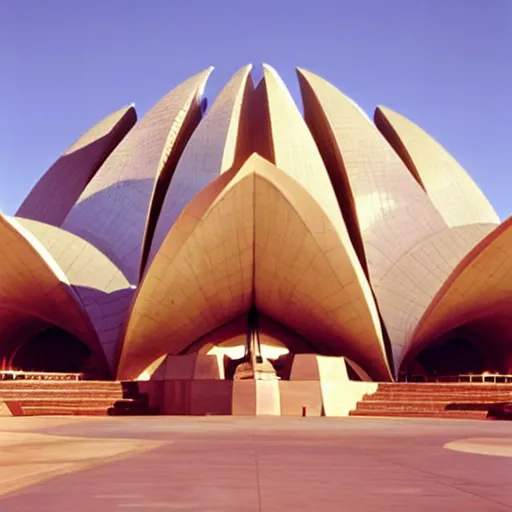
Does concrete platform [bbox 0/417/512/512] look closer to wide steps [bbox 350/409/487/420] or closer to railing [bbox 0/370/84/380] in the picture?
wide steps [bbox 350/409/487/420]

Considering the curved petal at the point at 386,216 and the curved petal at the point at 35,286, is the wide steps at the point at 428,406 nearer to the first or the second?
the curved petal at the point at 386,216

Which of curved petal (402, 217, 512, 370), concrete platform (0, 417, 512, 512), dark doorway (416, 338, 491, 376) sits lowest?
concrete platform (0, 417, 512, 512)

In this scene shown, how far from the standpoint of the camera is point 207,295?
1706cm

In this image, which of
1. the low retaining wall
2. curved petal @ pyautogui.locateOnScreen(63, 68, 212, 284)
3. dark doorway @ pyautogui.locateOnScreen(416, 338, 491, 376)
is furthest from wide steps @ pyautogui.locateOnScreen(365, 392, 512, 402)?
dark doorway @ pyautogui.locateOnScreen(416, 338, 491, 376)

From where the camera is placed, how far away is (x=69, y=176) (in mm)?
24562

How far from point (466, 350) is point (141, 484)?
23.8 meters

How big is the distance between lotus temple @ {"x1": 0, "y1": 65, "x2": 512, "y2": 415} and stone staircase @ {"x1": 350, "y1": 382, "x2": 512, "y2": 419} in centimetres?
40

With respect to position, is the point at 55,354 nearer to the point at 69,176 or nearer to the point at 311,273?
the point at 69,176

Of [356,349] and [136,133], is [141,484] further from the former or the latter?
[136,133]

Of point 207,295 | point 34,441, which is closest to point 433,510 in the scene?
point 34,441

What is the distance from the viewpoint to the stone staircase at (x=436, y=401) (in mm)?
12430

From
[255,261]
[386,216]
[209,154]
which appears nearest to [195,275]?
[255,261]

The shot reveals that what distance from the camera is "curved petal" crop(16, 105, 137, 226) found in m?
24.3

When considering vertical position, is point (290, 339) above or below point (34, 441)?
above
